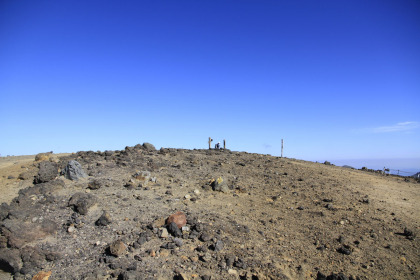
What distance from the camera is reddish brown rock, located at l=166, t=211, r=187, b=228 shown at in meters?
6.93

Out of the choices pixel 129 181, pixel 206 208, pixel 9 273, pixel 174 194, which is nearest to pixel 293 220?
pixel 206 208

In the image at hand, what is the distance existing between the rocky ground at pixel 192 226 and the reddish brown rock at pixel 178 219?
0.09ft

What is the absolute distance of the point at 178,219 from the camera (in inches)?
276

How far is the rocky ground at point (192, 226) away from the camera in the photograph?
226 inches

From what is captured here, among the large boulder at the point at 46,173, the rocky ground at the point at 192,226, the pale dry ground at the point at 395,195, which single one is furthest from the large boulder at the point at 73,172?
the pale dry ground at the point at 395,195

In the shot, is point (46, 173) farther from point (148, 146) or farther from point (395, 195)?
point (395, 195)

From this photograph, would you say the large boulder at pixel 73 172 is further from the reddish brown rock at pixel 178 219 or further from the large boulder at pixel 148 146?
the large boulder at pixel 148 146

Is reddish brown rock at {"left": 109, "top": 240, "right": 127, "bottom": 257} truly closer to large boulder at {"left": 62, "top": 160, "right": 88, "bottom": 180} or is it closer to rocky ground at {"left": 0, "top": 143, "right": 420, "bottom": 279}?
rocky ground at {"left": 0, "top": 143, "right": 420, "bottom": 279}

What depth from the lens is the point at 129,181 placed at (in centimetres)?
962

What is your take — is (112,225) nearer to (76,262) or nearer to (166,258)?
(76,262)

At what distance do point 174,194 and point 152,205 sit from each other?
3.88 feet

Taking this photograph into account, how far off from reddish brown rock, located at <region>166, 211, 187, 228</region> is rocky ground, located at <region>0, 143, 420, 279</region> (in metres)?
0.03

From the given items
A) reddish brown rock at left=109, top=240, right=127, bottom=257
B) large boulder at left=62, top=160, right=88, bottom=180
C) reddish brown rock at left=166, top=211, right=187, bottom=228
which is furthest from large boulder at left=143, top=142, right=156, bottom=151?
reddish brown rock at left=109, top=240, right=127, bottom=257

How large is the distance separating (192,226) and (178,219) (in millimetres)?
436
